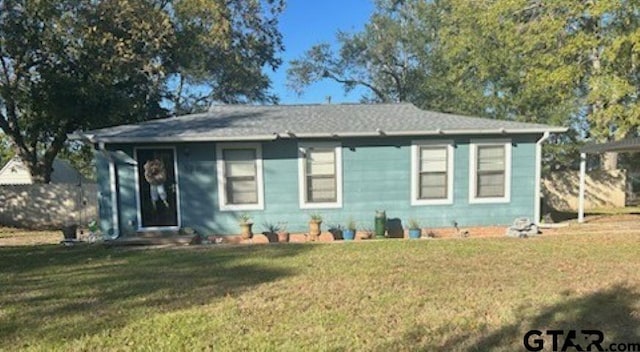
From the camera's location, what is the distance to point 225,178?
406 inches

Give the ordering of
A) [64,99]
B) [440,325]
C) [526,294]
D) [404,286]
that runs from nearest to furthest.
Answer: [440,325], [526,294], [404,286], [64,99]

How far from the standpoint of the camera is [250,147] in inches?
407

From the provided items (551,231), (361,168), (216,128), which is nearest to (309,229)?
(361,168)

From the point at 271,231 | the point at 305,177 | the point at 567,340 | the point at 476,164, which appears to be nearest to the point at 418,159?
the point at 476,164

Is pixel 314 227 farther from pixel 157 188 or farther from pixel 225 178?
pixel 157 188

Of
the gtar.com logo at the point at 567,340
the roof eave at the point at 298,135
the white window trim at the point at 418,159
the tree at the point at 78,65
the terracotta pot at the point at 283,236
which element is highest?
the tree at the point at 78,65

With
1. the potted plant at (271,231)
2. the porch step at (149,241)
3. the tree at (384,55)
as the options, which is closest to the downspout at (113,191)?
the porch step at (149,241)

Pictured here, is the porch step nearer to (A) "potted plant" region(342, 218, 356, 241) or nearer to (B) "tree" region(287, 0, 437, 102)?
(A) "potted plant" region(342, 218, 356, 241)

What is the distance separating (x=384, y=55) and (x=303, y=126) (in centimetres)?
1953

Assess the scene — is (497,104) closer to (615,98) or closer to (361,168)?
(615,98)

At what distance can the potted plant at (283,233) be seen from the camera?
34.1ft

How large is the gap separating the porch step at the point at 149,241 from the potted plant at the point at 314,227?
2673mm

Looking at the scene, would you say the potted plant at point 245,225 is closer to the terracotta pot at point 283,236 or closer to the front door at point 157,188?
the terracotta pot at point 283,236

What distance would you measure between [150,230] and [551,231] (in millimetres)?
9386
